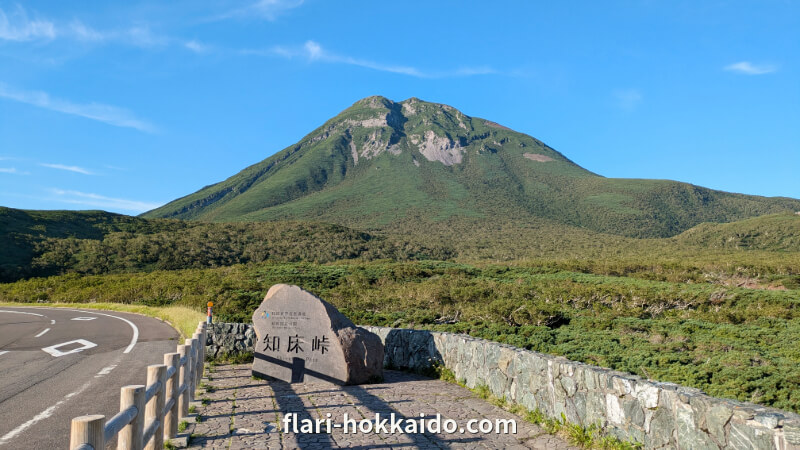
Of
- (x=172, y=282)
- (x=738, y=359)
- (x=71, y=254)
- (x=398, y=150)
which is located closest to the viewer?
(x=738, y=359)

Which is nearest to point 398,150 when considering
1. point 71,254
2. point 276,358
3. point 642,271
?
point 71,254

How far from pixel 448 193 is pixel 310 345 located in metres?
124

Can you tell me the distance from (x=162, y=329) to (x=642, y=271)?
34.8 metres

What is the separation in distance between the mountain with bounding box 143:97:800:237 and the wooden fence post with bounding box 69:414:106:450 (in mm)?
97283

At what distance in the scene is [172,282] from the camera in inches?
1441

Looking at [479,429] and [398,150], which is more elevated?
Answer: [398,150]

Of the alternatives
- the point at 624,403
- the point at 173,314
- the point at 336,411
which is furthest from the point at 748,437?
the point at 173,314

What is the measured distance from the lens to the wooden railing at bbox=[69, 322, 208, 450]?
3248 millimetres

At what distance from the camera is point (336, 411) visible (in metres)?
8.08

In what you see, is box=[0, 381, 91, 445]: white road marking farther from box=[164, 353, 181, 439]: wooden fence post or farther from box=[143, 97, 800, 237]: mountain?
box=[143, 97, 800, 237]: mountain

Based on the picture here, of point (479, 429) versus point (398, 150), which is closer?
point (479, 429)

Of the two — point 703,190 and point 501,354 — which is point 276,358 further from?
point 703,190

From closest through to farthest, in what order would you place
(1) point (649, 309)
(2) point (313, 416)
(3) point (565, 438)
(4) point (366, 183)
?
(3) point (565, 438) → (2) point (313, 416) → (1) point (649, 309) → (4) point (366, 183)

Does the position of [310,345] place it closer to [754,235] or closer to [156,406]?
[156,406]
